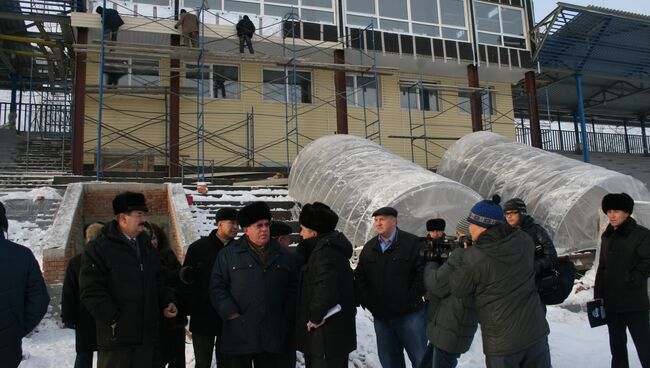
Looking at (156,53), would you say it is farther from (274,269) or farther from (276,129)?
(274,269)

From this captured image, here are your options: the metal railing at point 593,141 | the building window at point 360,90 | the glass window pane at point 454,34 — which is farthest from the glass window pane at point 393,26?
the metal railing at point 593,141

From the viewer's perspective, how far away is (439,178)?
360 inches

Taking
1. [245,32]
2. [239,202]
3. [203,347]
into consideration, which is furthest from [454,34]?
[203,347]

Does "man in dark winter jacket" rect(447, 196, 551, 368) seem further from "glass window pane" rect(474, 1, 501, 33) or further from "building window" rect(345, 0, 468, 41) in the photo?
"glass window pane" rect(474, 1, 501, 33)

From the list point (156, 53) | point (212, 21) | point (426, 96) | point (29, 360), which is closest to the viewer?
point (29, 360)

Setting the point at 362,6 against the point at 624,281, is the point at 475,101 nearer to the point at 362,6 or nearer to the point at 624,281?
the point at 362,6

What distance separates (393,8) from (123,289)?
54.8 feet

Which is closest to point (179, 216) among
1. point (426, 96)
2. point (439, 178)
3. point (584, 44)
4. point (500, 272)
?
point (439, 178)

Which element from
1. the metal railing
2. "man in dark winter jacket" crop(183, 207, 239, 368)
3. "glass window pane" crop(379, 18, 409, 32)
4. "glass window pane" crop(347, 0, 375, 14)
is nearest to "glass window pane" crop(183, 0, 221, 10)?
"glass window pane" crop(347, 0, 375, 14)

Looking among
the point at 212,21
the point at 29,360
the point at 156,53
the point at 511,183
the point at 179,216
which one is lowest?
the point at 29,360

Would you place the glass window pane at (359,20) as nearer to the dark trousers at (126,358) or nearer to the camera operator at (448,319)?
the camera operator at (448,319)

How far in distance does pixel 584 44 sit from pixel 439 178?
14491mm

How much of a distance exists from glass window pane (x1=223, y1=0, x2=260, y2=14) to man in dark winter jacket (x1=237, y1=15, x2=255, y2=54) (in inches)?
55.5

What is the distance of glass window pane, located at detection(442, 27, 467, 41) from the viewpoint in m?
18.6
